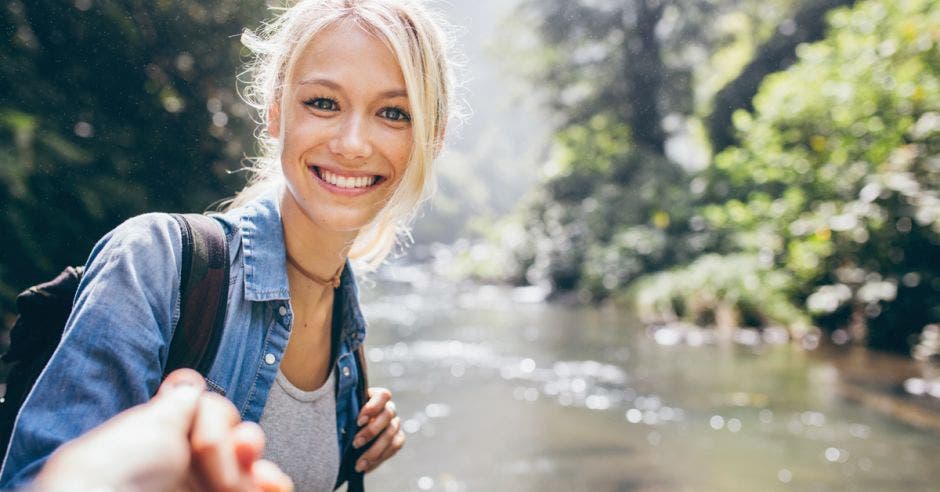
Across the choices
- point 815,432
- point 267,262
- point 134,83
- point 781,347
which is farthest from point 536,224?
point 267,262

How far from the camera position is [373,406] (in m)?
1.77

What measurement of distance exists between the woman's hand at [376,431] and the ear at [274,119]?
78 cm

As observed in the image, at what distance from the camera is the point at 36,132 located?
8.25ft

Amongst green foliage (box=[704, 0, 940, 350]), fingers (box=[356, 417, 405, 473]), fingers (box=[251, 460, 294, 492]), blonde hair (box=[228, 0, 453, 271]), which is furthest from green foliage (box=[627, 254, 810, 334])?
fingers (box=[251, 460, 294, 492])

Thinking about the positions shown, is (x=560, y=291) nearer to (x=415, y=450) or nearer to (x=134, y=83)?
(x=415, y=450)

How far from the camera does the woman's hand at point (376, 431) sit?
5.81 feet

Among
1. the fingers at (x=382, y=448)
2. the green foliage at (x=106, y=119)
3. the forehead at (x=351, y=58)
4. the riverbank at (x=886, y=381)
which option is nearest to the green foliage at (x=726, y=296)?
the riverbank at (x=886, y=381)

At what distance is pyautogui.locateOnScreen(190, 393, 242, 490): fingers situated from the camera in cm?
63

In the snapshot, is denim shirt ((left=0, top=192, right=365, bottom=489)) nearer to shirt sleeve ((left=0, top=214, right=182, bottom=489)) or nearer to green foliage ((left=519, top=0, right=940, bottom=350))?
shirt sleeve ((left=0, top=214, right=182, bottom=489))

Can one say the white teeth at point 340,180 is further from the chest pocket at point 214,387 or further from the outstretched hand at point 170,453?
the outstretched hand at point 170,453

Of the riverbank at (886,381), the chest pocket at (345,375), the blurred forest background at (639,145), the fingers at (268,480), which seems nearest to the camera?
the fingers at (268,480)

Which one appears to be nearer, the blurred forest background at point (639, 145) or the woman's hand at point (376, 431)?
the woman's hand at point (376, 431)

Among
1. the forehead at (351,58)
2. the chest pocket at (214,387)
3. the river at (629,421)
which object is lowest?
the river at (629,421)

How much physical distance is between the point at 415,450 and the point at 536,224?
47.8ft
